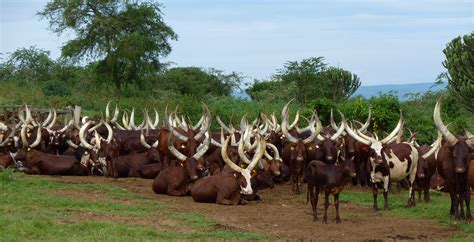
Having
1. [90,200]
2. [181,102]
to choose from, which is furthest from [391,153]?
[181,102]

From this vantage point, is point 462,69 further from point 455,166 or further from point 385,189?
point 455,166

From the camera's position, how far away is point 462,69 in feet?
102

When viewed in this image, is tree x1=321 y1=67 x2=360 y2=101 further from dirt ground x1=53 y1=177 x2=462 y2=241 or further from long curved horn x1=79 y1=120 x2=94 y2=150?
dirt ground x1=53 y1=177 x2=462 y2=241

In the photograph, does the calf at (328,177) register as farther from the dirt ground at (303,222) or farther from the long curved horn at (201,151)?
the long curved horn at (201,151)

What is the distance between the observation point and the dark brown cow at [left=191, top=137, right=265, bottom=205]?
14.5 meters

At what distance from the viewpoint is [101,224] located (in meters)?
11.0

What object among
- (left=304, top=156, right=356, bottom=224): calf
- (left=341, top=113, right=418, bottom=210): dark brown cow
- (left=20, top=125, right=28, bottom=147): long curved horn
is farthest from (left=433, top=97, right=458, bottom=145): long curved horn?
(left=20, top=125, right=28, bottom=147): long curved horn

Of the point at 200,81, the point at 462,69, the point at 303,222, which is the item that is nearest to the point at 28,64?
the point at 200,81

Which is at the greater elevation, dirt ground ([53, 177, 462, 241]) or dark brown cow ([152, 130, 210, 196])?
dark brown cow ([152, 130, 210, 196])

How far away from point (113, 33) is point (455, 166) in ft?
88.0

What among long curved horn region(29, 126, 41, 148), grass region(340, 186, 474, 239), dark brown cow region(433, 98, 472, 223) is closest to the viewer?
dark brown cow region(433, 98, 472, 223)

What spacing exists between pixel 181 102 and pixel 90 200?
1499 centimetres

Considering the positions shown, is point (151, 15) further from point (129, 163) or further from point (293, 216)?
point (293, 216)

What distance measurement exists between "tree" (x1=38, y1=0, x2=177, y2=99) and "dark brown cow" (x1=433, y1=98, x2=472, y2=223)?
2487 centimetres
